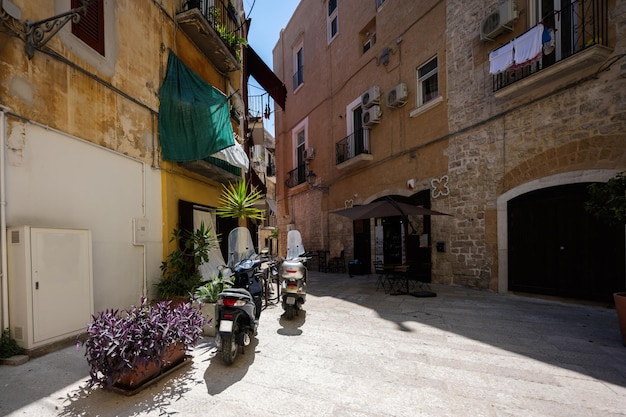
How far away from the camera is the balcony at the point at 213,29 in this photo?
7.23 meters

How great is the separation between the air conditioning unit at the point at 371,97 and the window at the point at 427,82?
1774mm

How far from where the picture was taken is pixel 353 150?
1327cm

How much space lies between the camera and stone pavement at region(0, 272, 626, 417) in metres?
2.73

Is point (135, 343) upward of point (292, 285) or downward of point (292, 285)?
upward

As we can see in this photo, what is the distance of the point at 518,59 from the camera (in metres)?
6.87

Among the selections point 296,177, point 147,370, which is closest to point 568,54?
point 147,370

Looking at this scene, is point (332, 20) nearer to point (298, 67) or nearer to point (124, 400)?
point (298, 67)

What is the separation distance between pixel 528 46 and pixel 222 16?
329 inches

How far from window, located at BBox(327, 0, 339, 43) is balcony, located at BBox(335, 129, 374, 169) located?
569 cm

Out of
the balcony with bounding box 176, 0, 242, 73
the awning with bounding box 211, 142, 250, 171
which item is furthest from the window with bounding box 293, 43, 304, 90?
the awning with bounding box 211, 142, 250, 171

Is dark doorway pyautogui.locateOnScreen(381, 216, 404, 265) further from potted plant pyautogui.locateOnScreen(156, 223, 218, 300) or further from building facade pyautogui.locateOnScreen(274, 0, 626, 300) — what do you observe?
potted plant pyautogui.locateOnScreen(156, 223, 218, 300)

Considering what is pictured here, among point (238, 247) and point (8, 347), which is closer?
point (8, 347)

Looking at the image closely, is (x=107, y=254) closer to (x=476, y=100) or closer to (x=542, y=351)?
(x=542, y=351)

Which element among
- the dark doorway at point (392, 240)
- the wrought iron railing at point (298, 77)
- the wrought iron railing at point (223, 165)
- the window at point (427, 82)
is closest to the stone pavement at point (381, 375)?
the wrought iron railing at point (223, 165)
